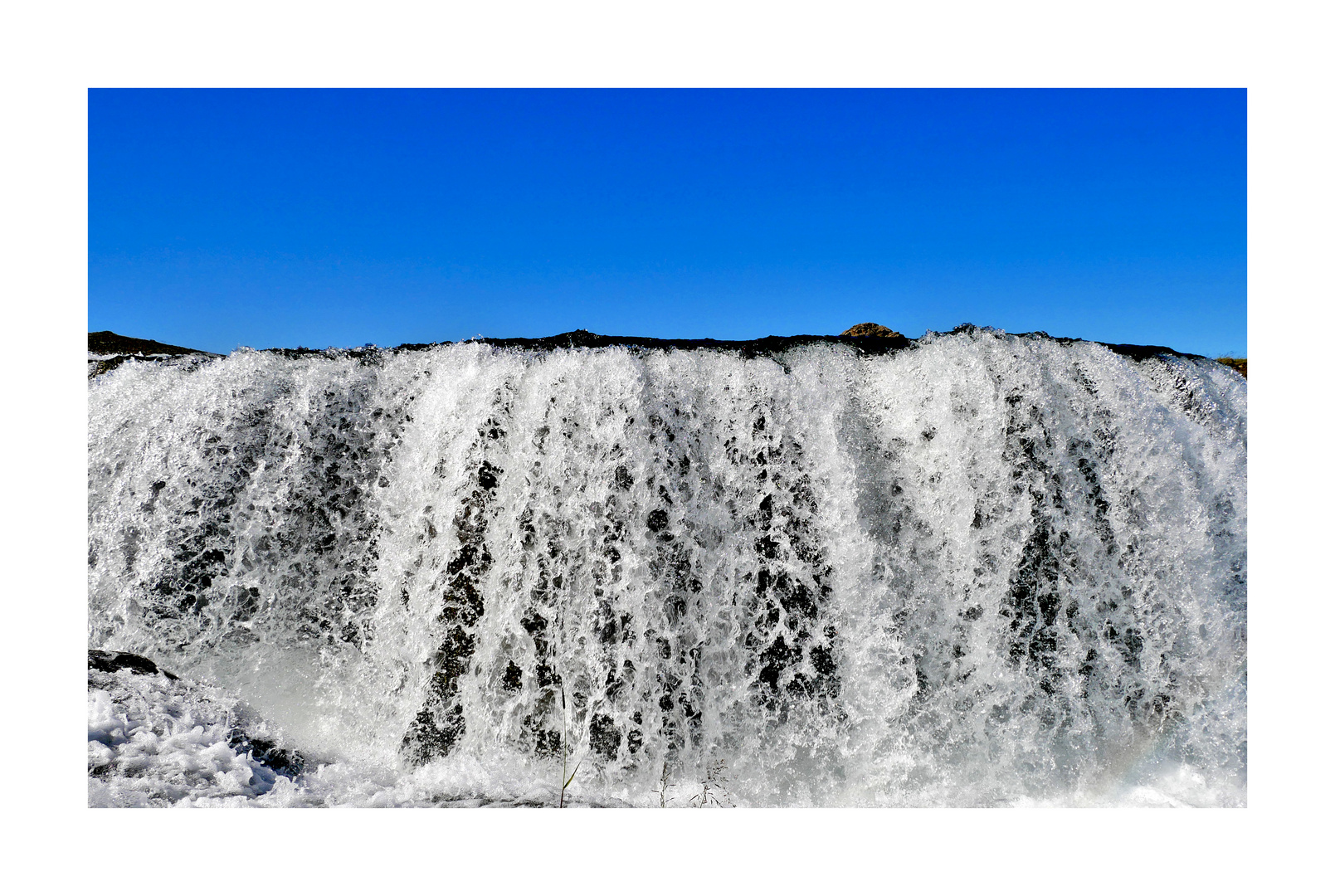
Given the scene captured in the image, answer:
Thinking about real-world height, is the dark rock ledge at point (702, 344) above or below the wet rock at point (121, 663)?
above

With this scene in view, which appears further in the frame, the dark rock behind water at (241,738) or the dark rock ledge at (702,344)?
the dark rock ledge at (702,344)

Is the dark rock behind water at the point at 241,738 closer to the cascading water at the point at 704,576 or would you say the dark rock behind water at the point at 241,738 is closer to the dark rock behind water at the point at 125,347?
the cascading water at the point at 704,576

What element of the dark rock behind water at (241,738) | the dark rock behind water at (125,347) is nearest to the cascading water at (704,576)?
the dark rock behind water at (241,738)

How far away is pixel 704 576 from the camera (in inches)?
157

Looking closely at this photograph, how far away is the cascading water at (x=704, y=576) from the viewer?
3781 millimetres

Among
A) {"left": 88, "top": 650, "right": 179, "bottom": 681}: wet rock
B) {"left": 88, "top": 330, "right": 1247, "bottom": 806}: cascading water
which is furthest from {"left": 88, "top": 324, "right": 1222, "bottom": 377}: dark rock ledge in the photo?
{"left": 88, "top": 650, "right": 179, "bottom": 681}: wet rock

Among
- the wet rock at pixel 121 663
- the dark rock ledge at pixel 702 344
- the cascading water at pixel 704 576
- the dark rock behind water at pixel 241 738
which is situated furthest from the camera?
the dark rock ledge at pixel 702 344

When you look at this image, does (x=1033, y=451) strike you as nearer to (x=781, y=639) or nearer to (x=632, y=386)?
(x=781, y=639)

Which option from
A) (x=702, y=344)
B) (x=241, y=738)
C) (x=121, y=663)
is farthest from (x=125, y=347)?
(x=702, y=344)

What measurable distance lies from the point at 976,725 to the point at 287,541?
15.2 ft

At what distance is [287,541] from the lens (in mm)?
4324

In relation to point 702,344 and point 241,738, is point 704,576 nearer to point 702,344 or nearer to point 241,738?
point 702,344

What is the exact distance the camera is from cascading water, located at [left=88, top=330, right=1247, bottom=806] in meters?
3.78
